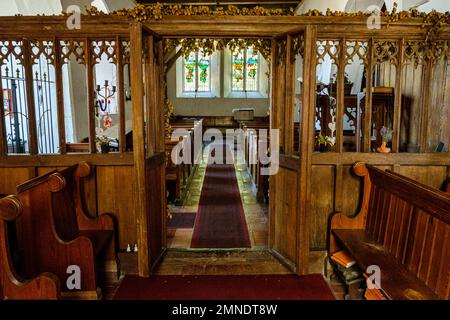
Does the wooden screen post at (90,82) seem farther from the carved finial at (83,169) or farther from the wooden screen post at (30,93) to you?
the wooden screen post at (30,93)

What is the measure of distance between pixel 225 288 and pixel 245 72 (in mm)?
12272

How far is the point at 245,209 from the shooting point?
5.25 metres

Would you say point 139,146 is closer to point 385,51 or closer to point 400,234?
point 400,234

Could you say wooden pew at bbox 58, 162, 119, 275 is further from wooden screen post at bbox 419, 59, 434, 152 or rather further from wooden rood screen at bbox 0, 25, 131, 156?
wooden screen post at bbox 419, 59, 434, 152

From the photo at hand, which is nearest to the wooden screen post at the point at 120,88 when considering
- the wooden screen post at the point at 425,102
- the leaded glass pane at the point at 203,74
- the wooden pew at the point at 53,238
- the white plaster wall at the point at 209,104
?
the wooden pew at the point at 53,238

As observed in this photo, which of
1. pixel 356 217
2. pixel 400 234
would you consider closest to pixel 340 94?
pixel 356 217

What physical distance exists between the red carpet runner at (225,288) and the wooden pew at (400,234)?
411 millimetres

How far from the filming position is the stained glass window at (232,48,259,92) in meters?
14.4

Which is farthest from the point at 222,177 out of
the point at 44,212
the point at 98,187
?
the point at 44,212

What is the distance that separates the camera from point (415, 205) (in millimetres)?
2359

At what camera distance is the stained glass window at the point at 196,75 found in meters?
14.4

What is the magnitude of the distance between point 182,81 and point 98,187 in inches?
457

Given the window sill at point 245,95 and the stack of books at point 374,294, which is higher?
the window sill at point 245,95

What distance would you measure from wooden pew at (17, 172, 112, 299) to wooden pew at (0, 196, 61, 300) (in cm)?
39
